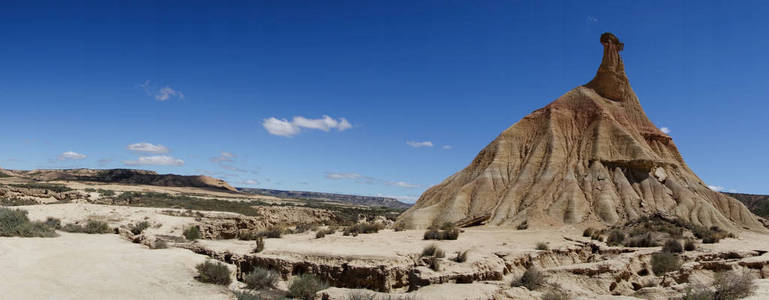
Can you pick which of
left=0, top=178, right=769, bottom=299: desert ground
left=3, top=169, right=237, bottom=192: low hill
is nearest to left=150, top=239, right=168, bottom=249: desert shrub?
left=0, top=178, right=769, bottom=299: desert ground

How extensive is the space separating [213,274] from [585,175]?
102ft

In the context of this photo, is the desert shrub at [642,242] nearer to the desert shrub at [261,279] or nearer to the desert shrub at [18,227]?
the desert shrub at [261,279]

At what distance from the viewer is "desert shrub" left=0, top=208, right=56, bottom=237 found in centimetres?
1317

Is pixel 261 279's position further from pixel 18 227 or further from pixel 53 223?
pixel 53 223

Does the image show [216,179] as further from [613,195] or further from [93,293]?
[93,293]

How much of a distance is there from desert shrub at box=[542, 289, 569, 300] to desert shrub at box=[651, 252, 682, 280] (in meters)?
6.09

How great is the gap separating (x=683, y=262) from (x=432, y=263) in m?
10.3

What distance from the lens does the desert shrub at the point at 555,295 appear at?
938 cm

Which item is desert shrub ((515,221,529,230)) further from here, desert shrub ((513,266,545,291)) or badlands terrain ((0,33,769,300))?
desert shrub ((513,266,545,291))

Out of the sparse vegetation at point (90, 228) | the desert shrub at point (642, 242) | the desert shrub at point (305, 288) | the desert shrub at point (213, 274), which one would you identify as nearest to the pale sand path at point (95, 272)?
the desert shrub at point (213, 274)

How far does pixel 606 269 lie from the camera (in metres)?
12.1

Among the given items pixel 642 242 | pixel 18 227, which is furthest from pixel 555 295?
pixel 18 227

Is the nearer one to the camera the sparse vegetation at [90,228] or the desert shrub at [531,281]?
the desert shrub at [531,281]

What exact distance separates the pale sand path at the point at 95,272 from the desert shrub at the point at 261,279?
696 mm
